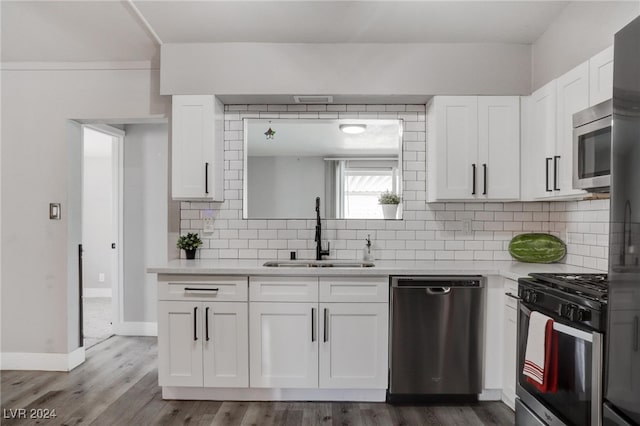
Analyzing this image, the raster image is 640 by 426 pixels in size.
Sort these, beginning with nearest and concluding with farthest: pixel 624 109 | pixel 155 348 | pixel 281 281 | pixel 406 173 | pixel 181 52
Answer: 1. pixel 624 109
2. pixel 281 281
3. pixel 181 52
4. pixel 406 173
5. pixel 155 348

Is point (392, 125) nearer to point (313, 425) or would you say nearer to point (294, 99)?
point (294, 99)

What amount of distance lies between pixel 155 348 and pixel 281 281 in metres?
1.94

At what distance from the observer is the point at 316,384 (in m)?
2.68

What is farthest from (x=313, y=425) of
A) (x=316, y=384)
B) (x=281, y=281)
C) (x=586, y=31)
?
(x=586, y=31)

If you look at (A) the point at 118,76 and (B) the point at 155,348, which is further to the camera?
(B) the point at 155,348

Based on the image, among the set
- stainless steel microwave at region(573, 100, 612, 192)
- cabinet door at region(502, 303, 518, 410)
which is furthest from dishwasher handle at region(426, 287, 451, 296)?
stainless steel microwave at region(573, 100, 612, 192)

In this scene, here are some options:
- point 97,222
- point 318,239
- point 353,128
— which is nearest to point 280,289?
point 318,239

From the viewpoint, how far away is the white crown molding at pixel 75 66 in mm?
3270

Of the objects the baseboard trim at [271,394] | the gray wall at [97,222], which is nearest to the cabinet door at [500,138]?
the baseboard trim at [271,394]

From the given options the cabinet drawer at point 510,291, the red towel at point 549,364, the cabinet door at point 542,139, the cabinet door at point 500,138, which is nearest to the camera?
the red towel at point 549,364

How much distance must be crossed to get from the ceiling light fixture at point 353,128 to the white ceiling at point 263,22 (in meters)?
0.65

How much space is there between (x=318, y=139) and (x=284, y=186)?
1.55ft

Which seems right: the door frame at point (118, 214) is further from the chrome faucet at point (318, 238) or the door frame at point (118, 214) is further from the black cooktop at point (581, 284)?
the black cooktop at point (581, 284)

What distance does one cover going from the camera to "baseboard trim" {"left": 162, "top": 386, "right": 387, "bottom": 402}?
2.74m
